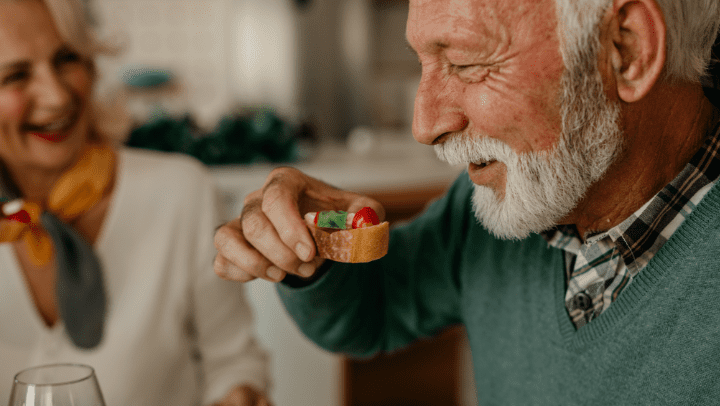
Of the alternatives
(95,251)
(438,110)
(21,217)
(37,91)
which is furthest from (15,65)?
(438,110)

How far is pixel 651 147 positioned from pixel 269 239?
1.69 ft

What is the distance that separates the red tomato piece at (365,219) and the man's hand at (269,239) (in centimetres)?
6

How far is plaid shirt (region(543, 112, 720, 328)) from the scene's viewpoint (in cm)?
72

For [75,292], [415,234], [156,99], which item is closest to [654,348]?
[415,234]

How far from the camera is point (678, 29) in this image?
67 cm

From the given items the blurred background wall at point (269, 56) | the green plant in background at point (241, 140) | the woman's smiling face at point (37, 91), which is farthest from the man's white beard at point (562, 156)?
the blurred background wall at point (269, 56)

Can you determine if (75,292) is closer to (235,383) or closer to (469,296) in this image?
(235,383)

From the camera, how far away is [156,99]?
4191mm

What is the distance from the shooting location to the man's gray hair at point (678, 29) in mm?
646

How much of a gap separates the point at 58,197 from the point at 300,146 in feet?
3.97

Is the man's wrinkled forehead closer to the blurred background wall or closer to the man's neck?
the man's neck

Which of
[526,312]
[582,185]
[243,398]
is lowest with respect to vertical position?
[243,398]

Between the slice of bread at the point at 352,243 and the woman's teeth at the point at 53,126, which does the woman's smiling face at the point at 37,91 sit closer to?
the woman's teeth at the point at 53,126

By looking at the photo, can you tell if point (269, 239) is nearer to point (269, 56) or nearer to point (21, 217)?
point (21, 217)
